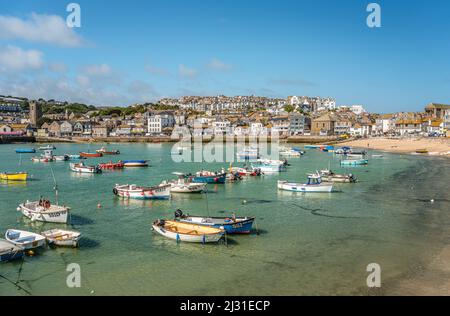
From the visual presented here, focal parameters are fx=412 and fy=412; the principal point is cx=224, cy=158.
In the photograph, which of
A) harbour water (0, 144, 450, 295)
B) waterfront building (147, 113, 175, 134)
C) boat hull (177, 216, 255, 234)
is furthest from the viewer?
waterfront building (147, 113, 175, 134)

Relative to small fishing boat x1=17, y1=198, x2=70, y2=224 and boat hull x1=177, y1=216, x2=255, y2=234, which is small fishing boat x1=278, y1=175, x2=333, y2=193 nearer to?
boat hull x1=177, y1=216, x2=255, y2=234

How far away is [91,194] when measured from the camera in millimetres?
31578

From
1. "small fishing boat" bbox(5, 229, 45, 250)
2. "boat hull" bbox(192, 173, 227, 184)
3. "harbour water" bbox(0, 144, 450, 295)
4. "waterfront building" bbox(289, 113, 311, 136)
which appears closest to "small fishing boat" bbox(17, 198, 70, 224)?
"harbour water" bbox(0, 144, 450, 295)

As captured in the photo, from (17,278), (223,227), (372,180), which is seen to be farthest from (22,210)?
(372,180)

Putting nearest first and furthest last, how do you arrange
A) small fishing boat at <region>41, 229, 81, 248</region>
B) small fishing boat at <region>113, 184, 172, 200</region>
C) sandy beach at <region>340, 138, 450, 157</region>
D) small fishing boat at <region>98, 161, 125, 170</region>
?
small fishing boat at <region>41, 229, 81, 248</region> → small fishing boat at <region>113, 184, 172, 200</region> → small fishing boat at <region>98, 161, 125, 170</region> → sandy beach at <region>340, 138, 450, 157</region>

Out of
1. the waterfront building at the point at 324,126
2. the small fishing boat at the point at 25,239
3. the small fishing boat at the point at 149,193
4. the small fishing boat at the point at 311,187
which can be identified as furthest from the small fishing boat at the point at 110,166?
the waterfront building at the point at 324,126

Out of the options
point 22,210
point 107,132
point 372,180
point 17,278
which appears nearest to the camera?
point 17,278

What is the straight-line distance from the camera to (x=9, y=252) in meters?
16.0

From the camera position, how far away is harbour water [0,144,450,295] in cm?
1399

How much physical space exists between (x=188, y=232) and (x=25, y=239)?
22.7 ft

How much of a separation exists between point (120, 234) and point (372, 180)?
1097 inches

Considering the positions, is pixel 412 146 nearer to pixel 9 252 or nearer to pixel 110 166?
pixel 110 166

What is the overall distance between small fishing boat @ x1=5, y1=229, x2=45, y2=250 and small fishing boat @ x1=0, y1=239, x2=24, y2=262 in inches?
12.0
